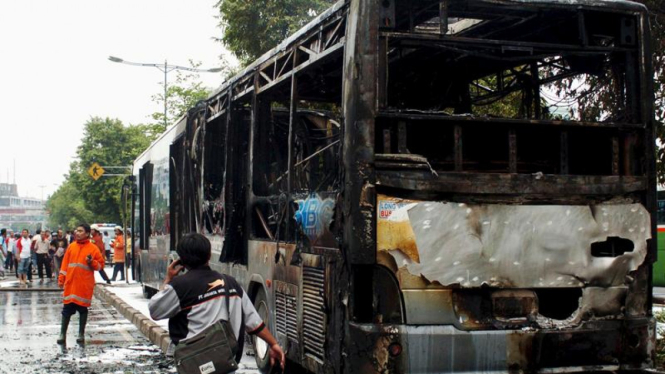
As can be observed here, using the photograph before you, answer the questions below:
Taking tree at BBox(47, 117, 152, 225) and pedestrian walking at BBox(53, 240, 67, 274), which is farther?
tree at BBox(47, 117, 152, 225)

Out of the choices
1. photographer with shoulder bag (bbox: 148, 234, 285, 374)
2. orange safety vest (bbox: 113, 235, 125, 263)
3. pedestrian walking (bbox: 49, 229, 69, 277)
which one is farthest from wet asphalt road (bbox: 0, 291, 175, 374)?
pedestrian walking (bbox: 49, 229, 69, 277)

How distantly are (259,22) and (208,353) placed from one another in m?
17.3

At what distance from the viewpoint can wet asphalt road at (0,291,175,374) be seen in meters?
10.2

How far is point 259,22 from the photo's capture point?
21.6 m

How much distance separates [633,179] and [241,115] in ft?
14.6

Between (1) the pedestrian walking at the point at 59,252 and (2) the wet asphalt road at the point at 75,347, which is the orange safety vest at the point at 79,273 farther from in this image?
(1) the pedestrian walking at the point at 59,252

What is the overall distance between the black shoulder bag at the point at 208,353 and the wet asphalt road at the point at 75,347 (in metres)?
5.01

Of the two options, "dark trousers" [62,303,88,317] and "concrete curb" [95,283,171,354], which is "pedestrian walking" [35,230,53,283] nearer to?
"concrete curb" [95,283,171,354]

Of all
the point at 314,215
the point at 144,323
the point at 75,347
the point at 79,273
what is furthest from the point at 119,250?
the point at 314,215

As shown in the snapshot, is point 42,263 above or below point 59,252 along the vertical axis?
below

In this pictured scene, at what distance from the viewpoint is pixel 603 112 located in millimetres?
7840

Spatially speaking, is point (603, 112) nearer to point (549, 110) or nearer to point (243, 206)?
point (549, 110)

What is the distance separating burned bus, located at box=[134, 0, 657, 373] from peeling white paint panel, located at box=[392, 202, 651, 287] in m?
0.01

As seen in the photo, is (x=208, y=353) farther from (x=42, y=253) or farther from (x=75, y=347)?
(x=42, y=253)
